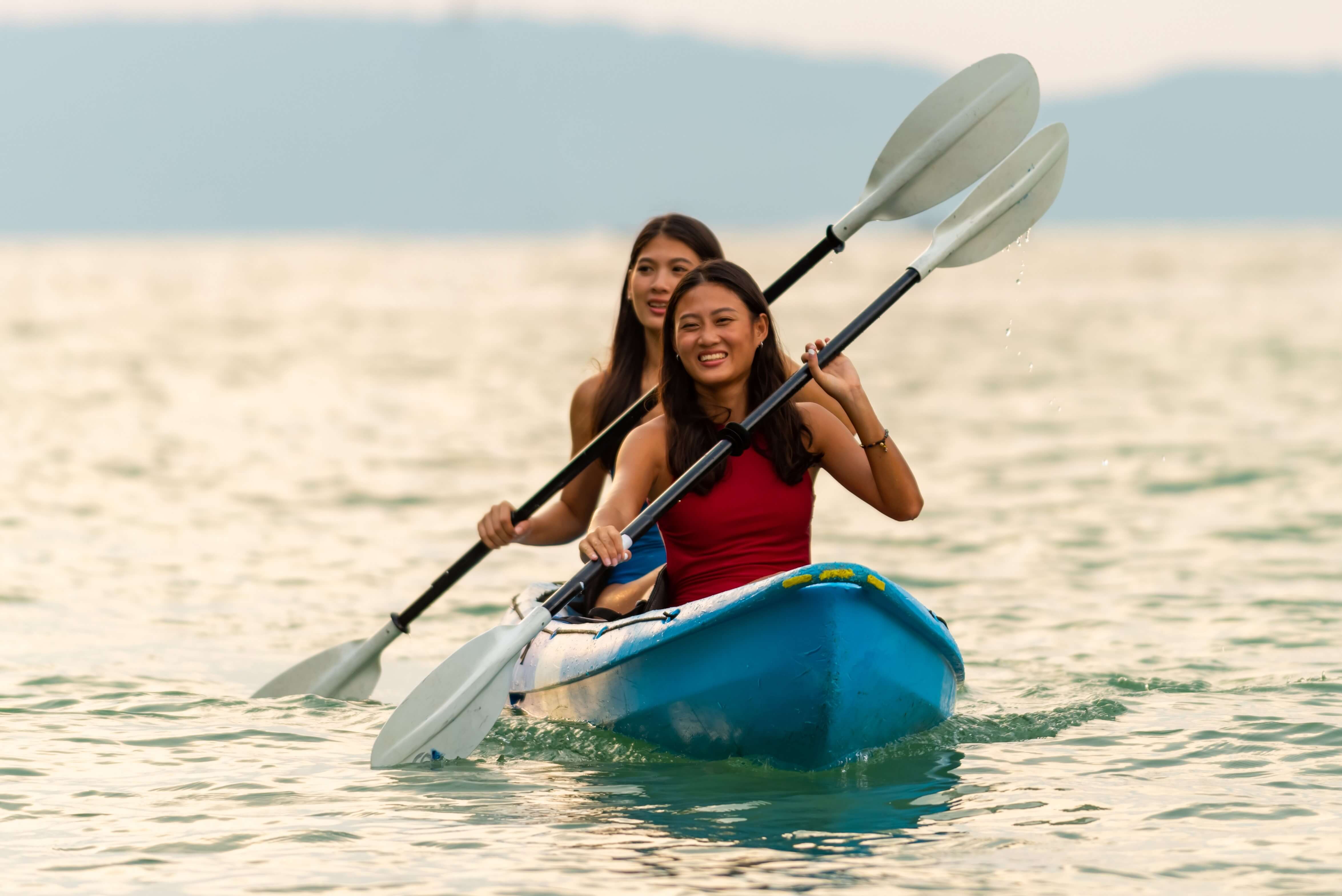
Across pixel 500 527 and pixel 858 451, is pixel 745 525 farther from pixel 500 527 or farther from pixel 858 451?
pixel 500 527

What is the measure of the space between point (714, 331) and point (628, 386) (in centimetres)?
142

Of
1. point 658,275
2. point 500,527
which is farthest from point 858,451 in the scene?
point 500,527

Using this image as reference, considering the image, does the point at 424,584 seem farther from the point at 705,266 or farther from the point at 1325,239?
the point at 1325,239

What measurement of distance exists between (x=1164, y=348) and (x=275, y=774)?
24.9m

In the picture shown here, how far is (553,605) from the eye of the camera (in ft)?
18.3

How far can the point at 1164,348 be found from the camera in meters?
28.2

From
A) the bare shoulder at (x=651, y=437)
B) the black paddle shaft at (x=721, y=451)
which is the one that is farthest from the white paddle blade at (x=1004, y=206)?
the bare shoulder at (x=651, y=437)

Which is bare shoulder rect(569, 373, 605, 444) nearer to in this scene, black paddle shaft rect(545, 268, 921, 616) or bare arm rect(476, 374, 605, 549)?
bare arm rect(476, 374, 605, 549)

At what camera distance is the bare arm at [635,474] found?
5.45 meters

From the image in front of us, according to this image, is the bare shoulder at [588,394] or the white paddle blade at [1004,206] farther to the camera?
the bare shoulder at [588,394]

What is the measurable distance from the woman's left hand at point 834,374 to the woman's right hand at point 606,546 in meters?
0.81

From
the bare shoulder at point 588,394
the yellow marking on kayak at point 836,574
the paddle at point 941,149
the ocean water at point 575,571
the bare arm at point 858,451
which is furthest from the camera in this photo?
the bare shoulder at point 588,394

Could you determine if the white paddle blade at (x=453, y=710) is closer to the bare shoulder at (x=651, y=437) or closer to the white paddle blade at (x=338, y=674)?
the bare shoulder at (x=651, y=437)

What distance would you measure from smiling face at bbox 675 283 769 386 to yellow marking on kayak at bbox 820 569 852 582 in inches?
35.9
